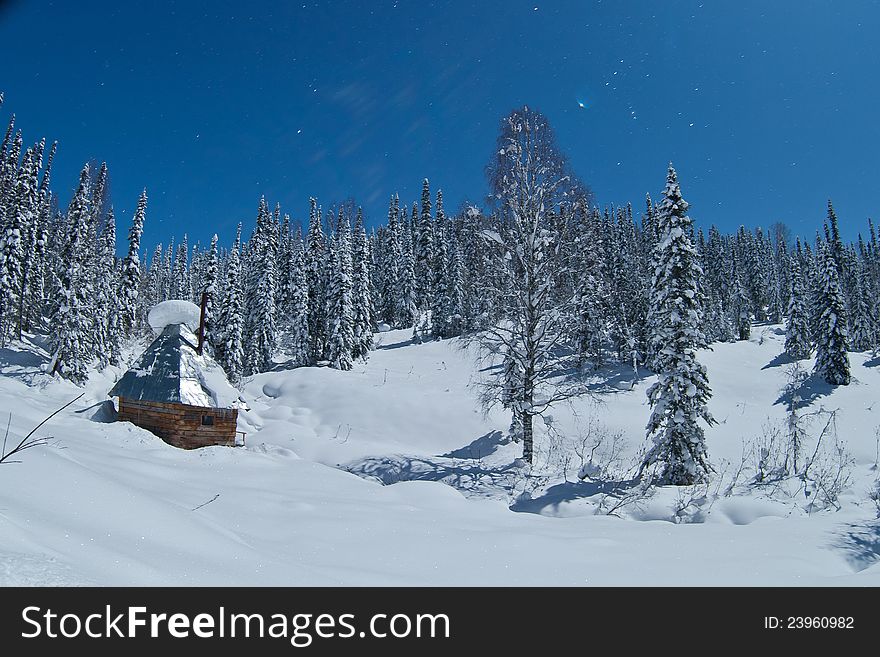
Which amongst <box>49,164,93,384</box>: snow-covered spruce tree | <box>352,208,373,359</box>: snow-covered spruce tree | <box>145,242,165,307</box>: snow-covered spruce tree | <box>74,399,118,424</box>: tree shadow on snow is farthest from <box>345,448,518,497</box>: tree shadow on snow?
<box>145,242,165,307</box>: snow-covered spruce tree

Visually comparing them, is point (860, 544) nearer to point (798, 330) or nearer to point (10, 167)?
point (798, 330)

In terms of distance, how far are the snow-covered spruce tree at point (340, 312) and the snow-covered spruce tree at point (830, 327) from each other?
39.7m

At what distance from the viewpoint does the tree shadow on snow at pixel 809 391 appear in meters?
31.5

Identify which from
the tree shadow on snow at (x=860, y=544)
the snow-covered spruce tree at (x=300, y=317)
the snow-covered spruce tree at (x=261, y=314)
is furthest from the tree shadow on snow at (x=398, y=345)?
the tree shadow on snow at (x=860, y=544)

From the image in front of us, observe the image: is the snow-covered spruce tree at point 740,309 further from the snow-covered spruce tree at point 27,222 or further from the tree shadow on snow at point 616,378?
the snow-covered spruce tree at point 27,222

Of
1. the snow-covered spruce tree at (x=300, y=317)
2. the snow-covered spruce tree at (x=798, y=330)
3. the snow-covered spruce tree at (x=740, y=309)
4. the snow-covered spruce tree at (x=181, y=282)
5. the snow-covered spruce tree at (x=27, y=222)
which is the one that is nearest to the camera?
the snow-covered spruce tree at (x=27, y=222)

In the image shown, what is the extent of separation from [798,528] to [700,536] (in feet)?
5.03

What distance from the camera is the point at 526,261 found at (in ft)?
43.5

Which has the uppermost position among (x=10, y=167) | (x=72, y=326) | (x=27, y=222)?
(x=10, y=167)

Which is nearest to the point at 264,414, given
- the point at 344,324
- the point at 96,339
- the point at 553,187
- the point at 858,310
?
the point at 553,187

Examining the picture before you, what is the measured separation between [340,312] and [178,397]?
25.0m

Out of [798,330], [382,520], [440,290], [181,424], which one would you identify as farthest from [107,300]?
[798,330]
